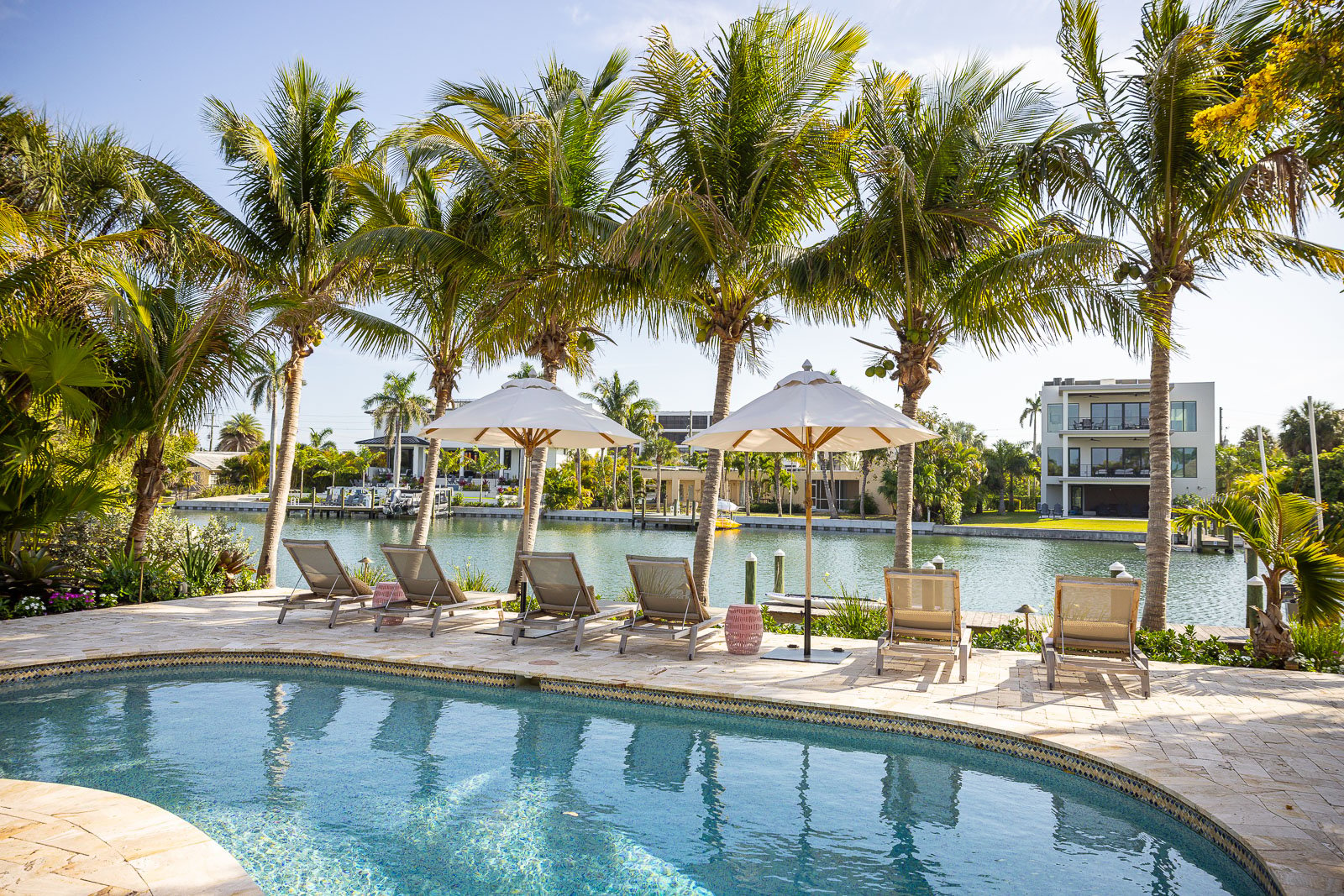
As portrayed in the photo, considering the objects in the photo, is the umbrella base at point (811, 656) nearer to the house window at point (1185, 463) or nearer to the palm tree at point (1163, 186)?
the palm tree at point (1163, 186)

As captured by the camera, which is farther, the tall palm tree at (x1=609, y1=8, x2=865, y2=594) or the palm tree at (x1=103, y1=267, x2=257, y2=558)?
the palm tree at (x1=103, y1=267, x2=257, y2=558)

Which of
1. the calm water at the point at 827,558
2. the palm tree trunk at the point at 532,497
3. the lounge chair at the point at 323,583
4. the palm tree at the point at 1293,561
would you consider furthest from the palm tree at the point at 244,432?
the palm tree at the point at 1293,561

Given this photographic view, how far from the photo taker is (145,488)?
443 inches

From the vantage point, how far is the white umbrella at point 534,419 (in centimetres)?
888

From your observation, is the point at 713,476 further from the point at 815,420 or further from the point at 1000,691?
the point at 1000,691

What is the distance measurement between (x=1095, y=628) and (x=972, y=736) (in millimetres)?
2066

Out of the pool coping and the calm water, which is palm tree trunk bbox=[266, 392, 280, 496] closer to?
the calm water

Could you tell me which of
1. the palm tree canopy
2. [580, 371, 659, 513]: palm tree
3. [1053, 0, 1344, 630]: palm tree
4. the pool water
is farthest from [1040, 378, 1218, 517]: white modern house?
the pool water

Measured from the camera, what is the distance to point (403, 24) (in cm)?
1053

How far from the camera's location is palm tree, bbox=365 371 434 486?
6062 cm

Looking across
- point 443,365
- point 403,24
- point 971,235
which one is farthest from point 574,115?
point 971,235

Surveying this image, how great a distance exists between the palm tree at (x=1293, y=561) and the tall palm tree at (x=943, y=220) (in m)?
2.81

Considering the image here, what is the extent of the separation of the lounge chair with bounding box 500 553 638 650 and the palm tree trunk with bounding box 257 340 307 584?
624 centimetres

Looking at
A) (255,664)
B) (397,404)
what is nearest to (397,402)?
(397,404)
